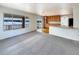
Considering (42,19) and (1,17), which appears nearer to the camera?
(1,17)

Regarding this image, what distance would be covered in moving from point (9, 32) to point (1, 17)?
1.24 metres

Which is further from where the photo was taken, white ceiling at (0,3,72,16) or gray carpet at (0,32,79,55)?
white ceiling at (0,3,72,16)

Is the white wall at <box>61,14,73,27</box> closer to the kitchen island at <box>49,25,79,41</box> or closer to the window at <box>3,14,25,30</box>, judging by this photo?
the kitchen island at <box>49,25,79,41</box>

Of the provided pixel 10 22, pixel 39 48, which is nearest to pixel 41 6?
pixel 39 48

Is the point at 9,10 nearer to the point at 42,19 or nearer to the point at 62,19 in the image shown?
the point at 62,19

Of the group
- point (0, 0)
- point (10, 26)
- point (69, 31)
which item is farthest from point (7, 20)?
point (0, 0)

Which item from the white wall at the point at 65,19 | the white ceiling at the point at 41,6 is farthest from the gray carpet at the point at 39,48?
the white wall at the point at 65,19

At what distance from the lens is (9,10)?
7453mm

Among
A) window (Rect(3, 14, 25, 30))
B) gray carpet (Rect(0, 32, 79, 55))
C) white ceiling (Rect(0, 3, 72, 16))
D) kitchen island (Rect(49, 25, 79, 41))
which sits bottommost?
gray carpet (Rect(0, 32, 79, 55))

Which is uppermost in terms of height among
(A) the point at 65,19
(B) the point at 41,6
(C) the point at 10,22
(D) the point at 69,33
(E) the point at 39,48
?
(B) the point at 41,6

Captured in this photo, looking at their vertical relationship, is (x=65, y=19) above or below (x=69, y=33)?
above

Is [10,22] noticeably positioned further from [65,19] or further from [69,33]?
[65,19]

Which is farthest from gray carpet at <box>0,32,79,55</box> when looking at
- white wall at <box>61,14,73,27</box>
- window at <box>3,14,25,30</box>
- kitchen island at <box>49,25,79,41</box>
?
white wall at <box>61,14,73,27</box>

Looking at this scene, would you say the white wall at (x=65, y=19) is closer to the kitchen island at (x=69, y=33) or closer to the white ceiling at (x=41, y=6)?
the kitchen island at (x=69, y=33)
